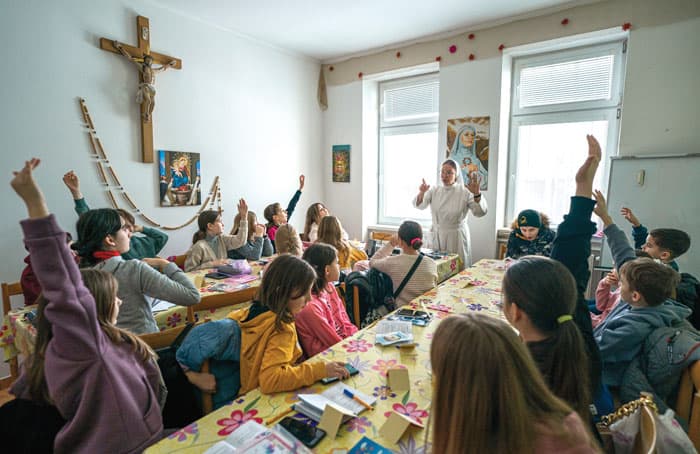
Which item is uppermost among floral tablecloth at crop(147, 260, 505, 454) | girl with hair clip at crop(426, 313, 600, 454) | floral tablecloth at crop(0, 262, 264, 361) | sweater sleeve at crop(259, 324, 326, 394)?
girl with hair clip at crop(426, 313, 600, 454)

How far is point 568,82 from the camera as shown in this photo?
397cm

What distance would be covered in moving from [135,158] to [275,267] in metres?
2.84

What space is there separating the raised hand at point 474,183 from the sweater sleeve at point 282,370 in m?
3.14

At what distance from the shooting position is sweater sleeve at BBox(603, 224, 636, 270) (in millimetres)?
1697

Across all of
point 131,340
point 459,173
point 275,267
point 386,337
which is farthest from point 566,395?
point 459,173

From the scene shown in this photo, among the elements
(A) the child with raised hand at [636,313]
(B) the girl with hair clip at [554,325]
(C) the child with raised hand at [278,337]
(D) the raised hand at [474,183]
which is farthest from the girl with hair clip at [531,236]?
(C) the child with raised hand at [278,337]

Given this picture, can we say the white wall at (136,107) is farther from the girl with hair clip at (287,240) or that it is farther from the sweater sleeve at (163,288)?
the sweater sleeve at (163,288)

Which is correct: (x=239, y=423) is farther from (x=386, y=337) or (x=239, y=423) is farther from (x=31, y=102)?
(x=31, y=102)

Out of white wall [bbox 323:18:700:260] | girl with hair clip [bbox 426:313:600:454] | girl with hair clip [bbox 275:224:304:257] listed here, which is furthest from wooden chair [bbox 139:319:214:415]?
white wall [bbox 323:18:700:260]

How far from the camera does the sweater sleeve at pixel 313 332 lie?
1601mm

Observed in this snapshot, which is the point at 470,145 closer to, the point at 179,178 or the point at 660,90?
the point at 660,90

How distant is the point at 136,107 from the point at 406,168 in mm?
3318

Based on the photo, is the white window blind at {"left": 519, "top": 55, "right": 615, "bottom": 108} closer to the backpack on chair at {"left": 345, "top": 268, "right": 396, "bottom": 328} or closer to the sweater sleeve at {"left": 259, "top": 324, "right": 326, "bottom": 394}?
the backpack on chair at {"left": 345, "top": 268, "right": 396, "bottom": 328}

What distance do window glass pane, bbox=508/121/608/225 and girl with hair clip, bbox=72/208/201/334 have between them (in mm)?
3924
